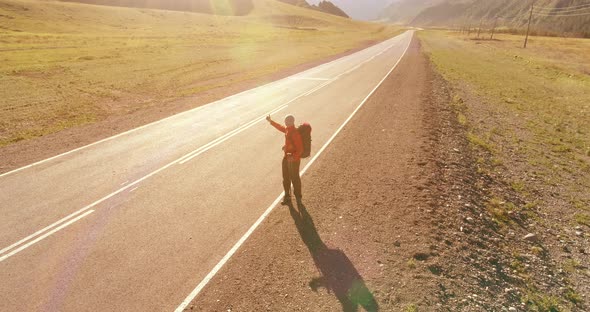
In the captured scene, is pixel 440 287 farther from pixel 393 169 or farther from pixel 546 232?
pixel 393 169

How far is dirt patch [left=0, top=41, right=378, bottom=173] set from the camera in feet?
38.8

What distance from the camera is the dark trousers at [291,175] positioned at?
27.7 feet

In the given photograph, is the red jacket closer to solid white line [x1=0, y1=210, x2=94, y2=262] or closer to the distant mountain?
solid white line [x1=0, y1=210, x2=94, y2=262]

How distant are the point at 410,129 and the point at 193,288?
37.2 ft

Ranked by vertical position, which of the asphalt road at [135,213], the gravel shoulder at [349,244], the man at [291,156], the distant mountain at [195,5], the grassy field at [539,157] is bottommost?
the grassy field at [539,157]

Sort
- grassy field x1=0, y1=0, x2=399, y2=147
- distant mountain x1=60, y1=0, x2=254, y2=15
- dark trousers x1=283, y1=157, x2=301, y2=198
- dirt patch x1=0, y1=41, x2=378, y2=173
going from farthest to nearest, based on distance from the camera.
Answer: distant mountain x1=60, y1=0, x2=254, y2=15, grassy field x1=0, y1=0, x2=399, y2=147, dirt patch x1=0, y1=41, x2=378, y2=173, dark trousers x1=283, y1=157, x2=301, y2=198

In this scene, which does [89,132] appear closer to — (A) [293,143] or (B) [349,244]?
(A) [293,143]

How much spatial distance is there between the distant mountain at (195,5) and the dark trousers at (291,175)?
465ft

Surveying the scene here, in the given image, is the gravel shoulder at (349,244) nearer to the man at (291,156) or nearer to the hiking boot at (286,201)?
the hiking boot at (286,201)

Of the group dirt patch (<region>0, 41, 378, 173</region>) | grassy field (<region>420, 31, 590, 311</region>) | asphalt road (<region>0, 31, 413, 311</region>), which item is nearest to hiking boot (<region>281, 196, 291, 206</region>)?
asphalt road (<region>0, 31, 413, 311</region>)

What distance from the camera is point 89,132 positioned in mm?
14516

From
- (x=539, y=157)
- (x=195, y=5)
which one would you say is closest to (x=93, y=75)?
(x=539, y=157)

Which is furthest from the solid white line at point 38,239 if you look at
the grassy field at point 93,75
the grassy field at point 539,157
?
the grassy field at point 539,157

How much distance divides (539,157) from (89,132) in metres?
17.1
